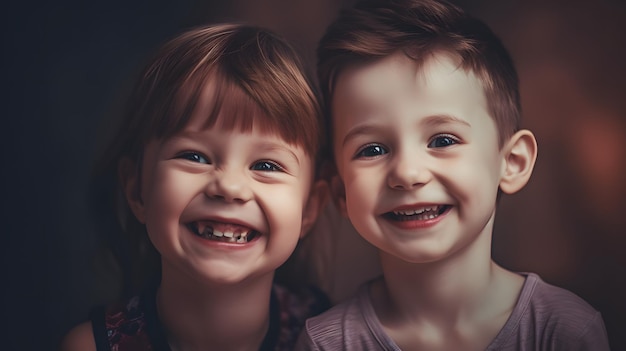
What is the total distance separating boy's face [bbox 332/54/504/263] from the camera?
1263mm

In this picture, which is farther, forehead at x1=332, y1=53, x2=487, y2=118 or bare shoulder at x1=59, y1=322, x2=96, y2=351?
bare shoulder at x1=59, y1=322, x2=96, y2=351

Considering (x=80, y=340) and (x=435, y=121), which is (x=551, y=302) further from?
(x=80, y=340)

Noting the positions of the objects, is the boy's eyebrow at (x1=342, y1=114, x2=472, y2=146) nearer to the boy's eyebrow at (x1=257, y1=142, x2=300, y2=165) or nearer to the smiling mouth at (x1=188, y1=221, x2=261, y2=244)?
the boy's eyebrow at (x1=257, y1=142, x2=300, y2=165)

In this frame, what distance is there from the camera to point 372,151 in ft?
4.31

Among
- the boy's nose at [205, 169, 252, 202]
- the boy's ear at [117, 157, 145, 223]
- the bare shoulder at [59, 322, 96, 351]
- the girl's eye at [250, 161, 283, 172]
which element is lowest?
the bare shoulder at [59, 322, 96, 351]

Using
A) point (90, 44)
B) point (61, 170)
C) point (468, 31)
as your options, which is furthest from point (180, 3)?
point (468, 31)

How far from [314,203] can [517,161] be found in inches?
15.8

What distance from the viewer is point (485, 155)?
1.29m

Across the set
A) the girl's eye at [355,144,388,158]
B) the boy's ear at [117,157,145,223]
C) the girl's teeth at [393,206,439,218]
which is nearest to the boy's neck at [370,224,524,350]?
the girl's teeth at [393,206,439,218]

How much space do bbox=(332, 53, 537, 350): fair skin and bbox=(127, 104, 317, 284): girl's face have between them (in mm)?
125

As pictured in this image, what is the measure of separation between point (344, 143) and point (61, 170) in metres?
0.80

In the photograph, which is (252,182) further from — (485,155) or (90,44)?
(90,44)

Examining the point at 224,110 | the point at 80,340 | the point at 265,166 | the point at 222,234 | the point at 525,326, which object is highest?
the point at 224,110

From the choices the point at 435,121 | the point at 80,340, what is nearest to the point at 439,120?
the point at 435,121
